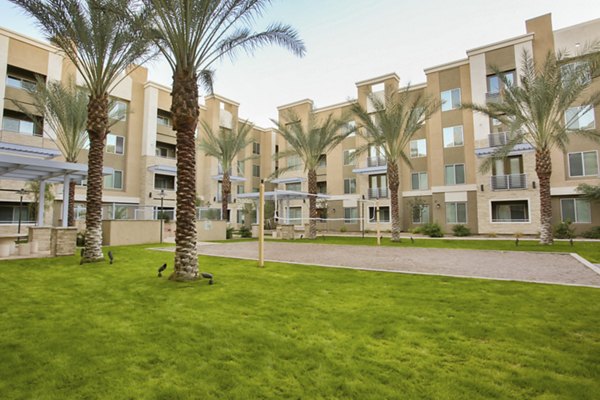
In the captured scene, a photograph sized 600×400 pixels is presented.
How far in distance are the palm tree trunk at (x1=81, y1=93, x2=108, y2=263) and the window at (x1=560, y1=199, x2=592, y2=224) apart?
101 feet

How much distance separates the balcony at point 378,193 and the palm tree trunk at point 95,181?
28.2m

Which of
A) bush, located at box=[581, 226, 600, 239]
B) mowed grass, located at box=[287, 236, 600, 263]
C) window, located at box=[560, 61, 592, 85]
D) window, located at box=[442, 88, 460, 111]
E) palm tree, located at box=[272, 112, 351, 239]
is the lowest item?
mowed grass, located at box=[287, 236, 600, 263]

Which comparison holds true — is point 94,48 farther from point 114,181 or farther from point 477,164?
point 477,164

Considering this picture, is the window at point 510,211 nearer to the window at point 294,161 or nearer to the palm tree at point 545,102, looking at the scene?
the palm tree at point 545,102

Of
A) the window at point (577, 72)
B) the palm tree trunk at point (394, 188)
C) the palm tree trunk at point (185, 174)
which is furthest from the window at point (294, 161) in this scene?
the palm tree trunk at point (185, 174)

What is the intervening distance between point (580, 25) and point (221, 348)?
116ft

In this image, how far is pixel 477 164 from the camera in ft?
97.5

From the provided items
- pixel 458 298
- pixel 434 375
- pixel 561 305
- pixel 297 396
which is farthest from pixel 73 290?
pixel 561 305

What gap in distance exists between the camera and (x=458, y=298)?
6.51 metres

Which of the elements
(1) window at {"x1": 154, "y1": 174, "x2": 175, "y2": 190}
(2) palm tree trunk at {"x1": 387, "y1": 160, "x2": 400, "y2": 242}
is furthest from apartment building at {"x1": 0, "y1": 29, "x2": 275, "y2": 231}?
(2) palm tree trunk at {"x1": 387, "y1": 160, "x2": 400, "y2": 242}

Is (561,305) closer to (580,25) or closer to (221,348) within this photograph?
(221,348)

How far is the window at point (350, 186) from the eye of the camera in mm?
38438

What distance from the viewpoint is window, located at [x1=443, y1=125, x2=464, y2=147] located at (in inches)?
1230

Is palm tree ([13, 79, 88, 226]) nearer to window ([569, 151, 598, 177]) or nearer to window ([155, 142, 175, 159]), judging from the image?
window ([155, 142, 175, 159])
